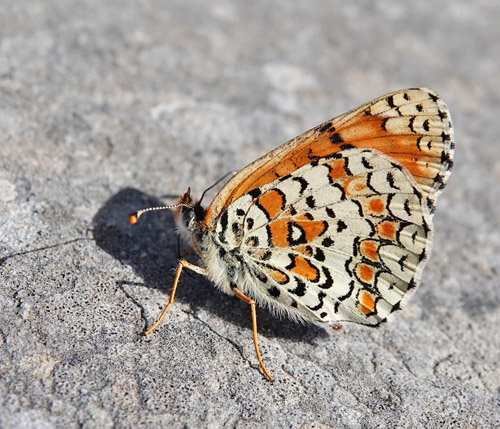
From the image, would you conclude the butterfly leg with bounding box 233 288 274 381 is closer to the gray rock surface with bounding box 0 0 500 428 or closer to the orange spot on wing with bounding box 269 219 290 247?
the gray rock surface with bounding box 0 0 500 428

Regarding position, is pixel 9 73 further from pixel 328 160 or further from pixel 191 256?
pixel 328 160

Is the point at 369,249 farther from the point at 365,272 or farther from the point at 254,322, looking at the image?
the point at 254,322

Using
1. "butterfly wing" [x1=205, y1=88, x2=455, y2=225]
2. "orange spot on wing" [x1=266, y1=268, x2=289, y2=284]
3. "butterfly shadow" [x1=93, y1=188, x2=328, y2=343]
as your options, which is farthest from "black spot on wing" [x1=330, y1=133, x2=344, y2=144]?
"butterfly shadow" [x1=93, y1=188, x2=328, y2=343]

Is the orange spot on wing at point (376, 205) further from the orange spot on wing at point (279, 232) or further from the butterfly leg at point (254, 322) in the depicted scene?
the butterfly leg at point (254, 322)

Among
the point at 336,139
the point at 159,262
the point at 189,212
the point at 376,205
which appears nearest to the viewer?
the point at 376,205

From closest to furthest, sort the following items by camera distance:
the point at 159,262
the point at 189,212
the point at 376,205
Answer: the point at 376,205 → the point at 189,212 → the point at 159,262

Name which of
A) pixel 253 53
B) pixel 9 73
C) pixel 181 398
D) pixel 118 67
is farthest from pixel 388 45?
pixel 181 398

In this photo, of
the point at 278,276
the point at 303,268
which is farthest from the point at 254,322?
the point at 303,268
